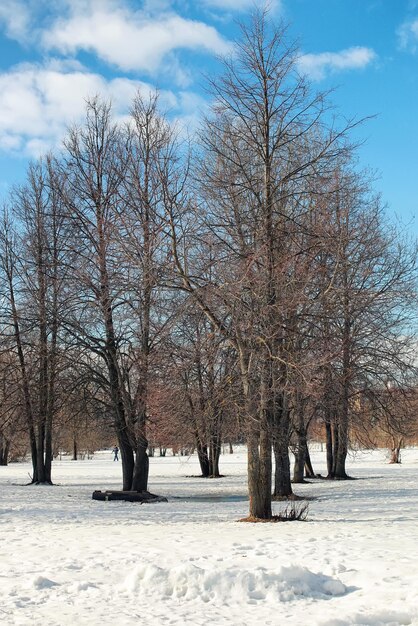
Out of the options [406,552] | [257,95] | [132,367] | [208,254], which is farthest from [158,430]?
[406,552]

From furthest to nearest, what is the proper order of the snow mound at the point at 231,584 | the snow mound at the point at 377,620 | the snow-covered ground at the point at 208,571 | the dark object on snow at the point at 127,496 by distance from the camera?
the dark object on snow at the point at 127,496 < the snow mound at the point at 231,584 < the snow-covered ground at the point at 208,571 < the snow mound at the point at 377,620

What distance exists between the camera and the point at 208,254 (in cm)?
1477

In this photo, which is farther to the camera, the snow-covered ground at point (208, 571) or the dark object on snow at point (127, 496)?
the dark object on snow at point (127, 496)

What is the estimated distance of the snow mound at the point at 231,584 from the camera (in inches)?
282

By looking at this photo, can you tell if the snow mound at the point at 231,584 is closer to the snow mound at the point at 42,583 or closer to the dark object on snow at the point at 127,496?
the snow mound at the point at 42,583

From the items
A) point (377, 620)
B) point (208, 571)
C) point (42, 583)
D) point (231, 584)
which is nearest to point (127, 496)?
point (42, 583)

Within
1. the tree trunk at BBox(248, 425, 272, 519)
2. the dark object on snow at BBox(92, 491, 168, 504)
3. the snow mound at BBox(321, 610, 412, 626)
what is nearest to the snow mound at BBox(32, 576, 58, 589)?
the snow mound at BBox(321, 610, 412, 626)

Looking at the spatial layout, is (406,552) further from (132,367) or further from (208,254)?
(132,367)

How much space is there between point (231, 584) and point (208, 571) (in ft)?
1.24

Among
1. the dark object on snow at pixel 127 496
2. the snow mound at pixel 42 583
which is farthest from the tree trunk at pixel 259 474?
the snow mound at pixel 42 583

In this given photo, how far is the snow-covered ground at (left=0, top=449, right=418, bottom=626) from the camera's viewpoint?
6.64m

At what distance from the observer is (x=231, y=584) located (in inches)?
290

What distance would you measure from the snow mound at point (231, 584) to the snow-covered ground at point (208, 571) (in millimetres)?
12

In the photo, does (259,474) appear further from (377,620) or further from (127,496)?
(377,620)
